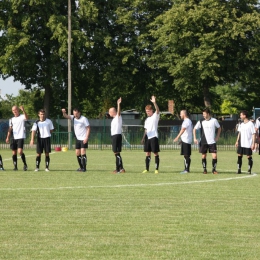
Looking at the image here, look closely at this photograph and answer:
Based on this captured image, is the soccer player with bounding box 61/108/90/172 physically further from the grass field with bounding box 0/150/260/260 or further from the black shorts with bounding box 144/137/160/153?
the grass field with bounding box 0/150/260/260

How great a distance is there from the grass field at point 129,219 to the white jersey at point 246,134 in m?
3.43

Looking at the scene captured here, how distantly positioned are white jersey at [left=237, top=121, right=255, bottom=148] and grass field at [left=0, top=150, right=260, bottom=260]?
343 centimetres

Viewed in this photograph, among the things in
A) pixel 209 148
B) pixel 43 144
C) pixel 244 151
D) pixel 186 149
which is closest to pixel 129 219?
pixel 209 148

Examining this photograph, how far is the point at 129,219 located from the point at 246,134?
11.0 m

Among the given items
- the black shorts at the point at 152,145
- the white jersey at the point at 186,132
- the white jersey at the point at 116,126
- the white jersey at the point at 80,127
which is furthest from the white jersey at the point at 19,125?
the white jersey at the point at 186,132

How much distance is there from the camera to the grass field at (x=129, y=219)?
27.5 feet

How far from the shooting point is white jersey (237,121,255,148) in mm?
21234

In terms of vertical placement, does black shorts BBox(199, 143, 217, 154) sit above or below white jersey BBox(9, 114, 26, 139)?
below

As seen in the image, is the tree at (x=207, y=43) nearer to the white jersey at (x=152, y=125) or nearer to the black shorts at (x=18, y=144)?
the black shorts at (x=18, y=144)

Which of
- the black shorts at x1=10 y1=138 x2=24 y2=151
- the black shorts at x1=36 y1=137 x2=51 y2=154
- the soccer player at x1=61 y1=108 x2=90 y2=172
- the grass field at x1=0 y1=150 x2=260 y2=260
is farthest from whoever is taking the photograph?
the black shorts at x1=10 y1=138 x2=24 y2=151

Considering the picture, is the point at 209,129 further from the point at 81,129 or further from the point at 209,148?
the point at 81,129

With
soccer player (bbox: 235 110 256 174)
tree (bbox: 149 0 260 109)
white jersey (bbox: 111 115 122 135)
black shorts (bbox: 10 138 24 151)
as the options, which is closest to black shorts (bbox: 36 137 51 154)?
black shorts (bbox: 10 138 24 151)

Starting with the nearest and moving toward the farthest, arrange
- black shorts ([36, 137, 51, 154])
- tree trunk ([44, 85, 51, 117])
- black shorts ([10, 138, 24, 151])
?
black shorts ([36, 137, 51, 154]) → black shorts ([10, 138, 24, 151]) → tree trunk ([44, 85, 51, 117])

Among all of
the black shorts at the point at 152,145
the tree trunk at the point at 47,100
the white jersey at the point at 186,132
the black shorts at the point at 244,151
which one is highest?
the tree trunk at the point at 47,100
